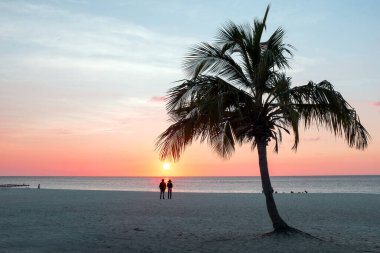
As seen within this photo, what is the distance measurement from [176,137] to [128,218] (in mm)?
7930

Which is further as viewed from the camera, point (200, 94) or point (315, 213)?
point (315, 213)

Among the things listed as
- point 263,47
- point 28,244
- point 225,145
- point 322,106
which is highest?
point 263,47

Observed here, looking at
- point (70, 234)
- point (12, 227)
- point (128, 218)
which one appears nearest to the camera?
point (70, 234)

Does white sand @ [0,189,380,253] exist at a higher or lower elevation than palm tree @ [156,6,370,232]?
lower

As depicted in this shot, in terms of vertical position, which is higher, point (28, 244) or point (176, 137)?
point (176, 137)

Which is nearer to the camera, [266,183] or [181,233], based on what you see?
[266,183]

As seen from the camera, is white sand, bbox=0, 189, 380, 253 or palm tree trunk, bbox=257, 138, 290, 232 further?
palm tree trunk, bbox=257, 138, 290, 232

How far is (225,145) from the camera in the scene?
1530 centimetres

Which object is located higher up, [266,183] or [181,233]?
[266,183]

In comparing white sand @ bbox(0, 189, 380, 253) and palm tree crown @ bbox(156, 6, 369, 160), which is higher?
palm tree crown @ bbox(156, 6, 369, 160)

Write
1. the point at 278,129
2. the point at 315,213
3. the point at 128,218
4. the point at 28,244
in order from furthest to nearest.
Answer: the point at 315,213, the point at 128,218, the point at 278,129, the point at 28,244

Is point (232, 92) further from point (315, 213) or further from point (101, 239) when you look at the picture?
point (315, 213)

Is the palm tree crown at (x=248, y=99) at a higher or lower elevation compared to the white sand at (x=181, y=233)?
higher

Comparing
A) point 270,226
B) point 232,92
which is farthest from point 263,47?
point 270,226
